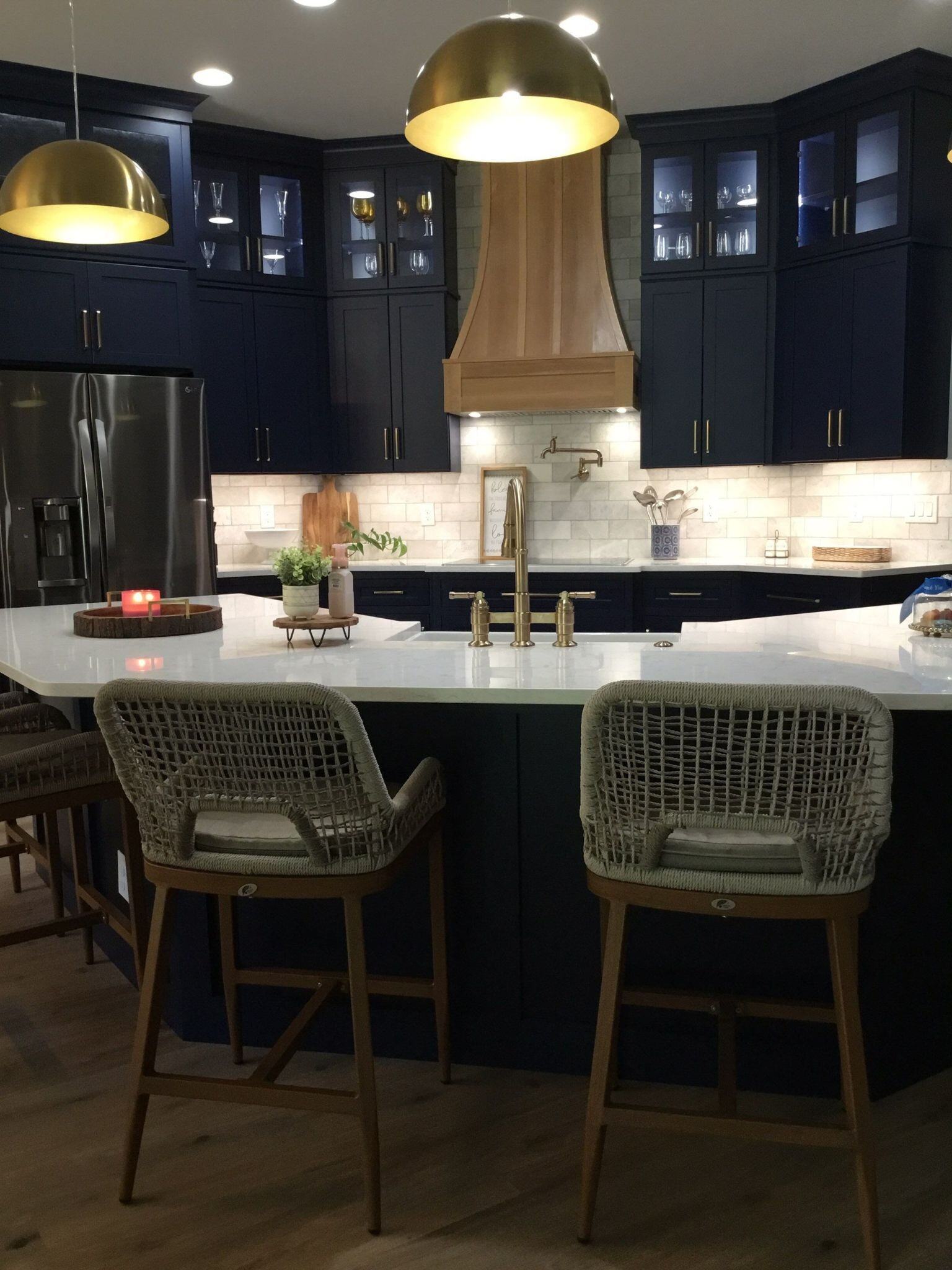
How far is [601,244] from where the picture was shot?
5.54 meters

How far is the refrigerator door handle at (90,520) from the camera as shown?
188 inches

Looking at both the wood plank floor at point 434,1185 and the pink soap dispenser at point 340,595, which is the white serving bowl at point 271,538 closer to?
the pink soap dispenser at point 340,595

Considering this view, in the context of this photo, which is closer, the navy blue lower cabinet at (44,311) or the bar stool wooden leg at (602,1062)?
the bar stool wooden leg at (602,1062)

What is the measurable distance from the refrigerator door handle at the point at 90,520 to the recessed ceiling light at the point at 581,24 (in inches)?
100

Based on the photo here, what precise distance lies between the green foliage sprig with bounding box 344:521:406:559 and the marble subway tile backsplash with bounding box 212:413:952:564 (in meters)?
0.13

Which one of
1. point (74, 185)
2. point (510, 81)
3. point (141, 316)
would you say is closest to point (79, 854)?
point (74, 185)

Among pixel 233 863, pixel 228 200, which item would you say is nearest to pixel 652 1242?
pixel 233 863

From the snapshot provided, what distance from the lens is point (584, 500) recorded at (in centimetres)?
598

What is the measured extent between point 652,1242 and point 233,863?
0.96 meters

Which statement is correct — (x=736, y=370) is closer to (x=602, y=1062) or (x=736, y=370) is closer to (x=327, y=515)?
(x=327, y=515)

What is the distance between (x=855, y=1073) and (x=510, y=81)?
1762mm

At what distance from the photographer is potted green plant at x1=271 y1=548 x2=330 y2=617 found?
267 centimetres

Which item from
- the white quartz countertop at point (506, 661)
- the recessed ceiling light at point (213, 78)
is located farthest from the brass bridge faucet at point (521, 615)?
the recessed ceiling light at point (213, 78)

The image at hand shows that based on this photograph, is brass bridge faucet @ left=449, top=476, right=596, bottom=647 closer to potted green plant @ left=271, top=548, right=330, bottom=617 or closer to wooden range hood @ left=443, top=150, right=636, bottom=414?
potted green plant @ left=271, top=548, right=330, bottom=617
